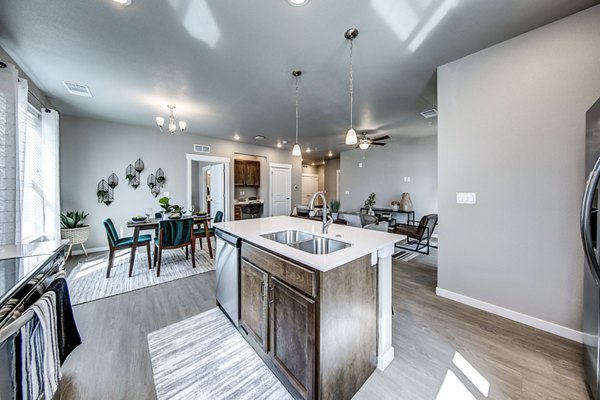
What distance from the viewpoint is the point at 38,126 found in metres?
3.29

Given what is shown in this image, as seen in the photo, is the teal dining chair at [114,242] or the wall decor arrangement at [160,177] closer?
the teal dining chair at [114,242]

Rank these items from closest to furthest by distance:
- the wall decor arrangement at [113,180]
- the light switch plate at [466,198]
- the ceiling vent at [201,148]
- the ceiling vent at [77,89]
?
the light switch plate at [466,198] → the ceiling vent at [77,89] → the wall decor arrangement at [113,180] → the ceiling vent at [201,148]

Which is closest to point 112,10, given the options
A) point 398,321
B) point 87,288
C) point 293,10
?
point 293,10

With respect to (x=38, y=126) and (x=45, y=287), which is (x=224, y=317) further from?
(x=38, y=126)

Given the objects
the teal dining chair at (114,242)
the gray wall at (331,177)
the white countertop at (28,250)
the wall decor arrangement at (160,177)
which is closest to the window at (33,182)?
the teal dining chair at (114,242)

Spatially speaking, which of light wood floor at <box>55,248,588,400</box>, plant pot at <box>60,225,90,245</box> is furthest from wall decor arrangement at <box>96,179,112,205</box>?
light wood floor at <box>55,248,588,400</box>

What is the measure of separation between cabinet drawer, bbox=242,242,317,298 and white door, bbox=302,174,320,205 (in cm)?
890

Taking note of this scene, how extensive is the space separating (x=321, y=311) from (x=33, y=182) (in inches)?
180

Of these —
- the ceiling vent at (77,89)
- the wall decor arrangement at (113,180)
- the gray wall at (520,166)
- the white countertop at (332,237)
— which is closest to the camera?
the white countertop at (332,237)

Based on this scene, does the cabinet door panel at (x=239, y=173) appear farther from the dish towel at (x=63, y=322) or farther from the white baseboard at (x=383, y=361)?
the white baseboard at (x=383, y=361)

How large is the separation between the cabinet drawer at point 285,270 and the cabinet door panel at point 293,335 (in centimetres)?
5

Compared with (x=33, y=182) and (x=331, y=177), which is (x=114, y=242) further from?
(x=331, y=177)

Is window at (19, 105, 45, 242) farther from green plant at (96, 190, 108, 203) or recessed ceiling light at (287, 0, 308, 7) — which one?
recessed ceiling light at (287, 0, 308, 7)

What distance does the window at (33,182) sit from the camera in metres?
2.84
